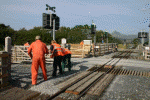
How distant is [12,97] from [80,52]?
13579 mm

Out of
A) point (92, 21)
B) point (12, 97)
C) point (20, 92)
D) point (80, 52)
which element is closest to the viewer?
point (12, 97)

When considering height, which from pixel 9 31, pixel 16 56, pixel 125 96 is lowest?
pixel 125 96

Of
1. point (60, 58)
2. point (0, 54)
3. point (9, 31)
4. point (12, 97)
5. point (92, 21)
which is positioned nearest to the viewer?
point (12, 97)

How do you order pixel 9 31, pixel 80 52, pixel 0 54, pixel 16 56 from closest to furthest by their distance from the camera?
pixel 0 54, pixel 16 56, pixel 80 52, pixel 9 31

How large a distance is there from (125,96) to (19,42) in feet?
90.7

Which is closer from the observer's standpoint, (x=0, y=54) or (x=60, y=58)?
(x=0, y=54)

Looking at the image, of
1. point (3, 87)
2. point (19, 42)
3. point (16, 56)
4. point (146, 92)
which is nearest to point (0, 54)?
point (3, 87)

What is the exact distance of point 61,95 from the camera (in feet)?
16.0

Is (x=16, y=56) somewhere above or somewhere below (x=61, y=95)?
above

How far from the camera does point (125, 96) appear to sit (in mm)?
4980

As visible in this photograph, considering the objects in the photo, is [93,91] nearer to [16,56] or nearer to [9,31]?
[16,56]

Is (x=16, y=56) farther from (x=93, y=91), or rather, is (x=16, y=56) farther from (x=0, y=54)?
(x=93, y=91)

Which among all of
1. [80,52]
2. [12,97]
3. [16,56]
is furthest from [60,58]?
[80,52]

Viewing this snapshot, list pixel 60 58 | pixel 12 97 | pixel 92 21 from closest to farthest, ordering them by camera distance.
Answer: pixel 12 97 → pixel 60 58 → pixel 92 21
